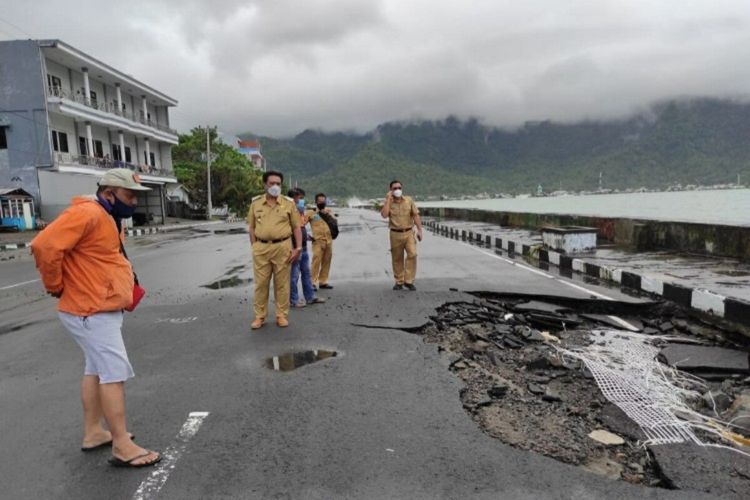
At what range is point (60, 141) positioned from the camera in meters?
29.1

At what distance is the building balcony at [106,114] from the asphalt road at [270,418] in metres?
26.6

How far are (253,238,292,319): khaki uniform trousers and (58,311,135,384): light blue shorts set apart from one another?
288 cm

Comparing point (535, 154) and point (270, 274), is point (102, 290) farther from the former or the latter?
point (535, 154)

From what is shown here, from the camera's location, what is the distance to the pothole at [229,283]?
346 inches

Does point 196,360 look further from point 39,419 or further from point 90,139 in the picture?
point 90,139

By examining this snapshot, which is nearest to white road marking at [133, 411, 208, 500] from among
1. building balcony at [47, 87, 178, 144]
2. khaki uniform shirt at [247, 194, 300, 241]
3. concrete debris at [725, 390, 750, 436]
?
khaki uniform shirt at [247, 194, 300, 241]

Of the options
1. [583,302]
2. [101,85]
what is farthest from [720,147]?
[583,302]

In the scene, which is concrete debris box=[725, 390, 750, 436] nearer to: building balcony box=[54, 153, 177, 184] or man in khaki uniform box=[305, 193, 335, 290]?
man in khaki uniform box=[305, 193, 335, 290]

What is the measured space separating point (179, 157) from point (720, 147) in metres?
99.6

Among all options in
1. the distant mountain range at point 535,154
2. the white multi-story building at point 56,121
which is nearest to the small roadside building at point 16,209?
the white multi-story building at point 56,121

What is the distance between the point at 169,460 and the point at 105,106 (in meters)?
38.0

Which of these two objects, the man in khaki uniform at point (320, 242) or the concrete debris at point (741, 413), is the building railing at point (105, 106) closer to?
the man in khaki uniform at point (320, 242)

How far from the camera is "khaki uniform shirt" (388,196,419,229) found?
26.7 ft

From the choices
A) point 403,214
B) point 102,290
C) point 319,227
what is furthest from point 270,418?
point 403,214
